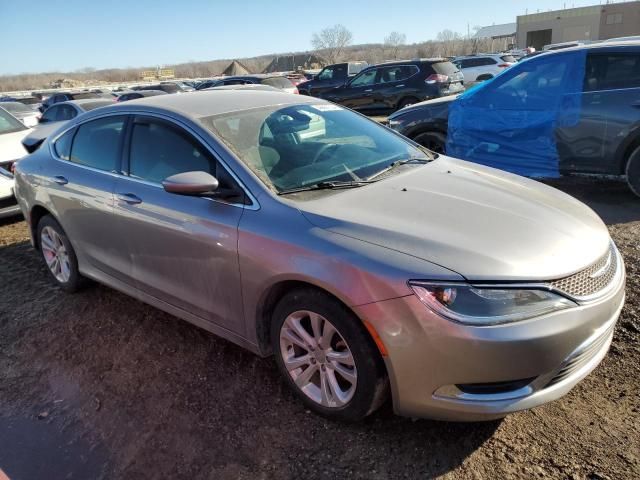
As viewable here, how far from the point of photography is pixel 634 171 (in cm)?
570

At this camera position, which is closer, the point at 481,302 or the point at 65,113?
the point at 481,302

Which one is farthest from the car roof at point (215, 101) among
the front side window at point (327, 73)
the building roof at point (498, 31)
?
the building roof at point (498, 31)

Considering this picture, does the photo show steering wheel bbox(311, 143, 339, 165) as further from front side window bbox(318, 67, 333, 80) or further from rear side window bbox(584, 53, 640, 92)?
front side window bbox(318, 67, 333, 80)

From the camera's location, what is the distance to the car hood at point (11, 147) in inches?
284

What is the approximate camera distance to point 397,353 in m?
2.24

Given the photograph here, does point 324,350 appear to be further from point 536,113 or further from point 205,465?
point 536,113

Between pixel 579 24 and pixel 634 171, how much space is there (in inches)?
2660

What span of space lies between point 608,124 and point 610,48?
0.90 meters

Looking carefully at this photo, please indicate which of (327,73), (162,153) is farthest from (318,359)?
(327,73)

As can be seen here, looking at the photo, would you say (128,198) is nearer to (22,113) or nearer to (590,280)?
(590,280)

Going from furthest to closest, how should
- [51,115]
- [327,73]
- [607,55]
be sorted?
[327,73], [51,115], [607,55]

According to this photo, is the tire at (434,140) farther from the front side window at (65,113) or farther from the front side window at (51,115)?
the front side window at (51,115)

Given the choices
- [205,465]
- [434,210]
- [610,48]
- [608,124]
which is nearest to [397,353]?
[434,210]

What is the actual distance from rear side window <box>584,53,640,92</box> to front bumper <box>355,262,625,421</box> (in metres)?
4.43
